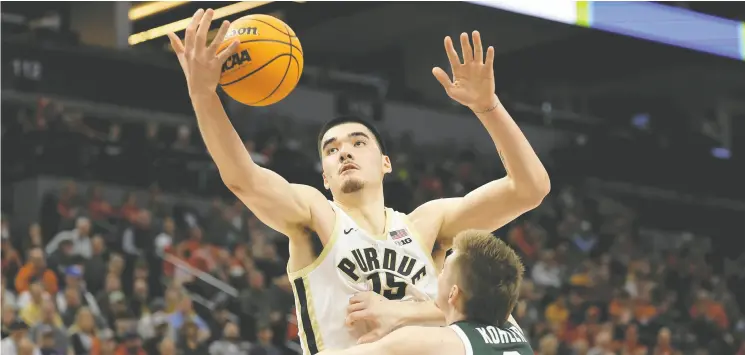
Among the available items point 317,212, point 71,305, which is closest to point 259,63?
point 317,212

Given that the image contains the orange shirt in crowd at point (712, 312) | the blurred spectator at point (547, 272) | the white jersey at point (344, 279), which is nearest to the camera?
the white jersey at point (344, 279)

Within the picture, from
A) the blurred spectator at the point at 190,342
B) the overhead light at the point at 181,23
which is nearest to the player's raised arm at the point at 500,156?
the overhead light at the point at 181,23

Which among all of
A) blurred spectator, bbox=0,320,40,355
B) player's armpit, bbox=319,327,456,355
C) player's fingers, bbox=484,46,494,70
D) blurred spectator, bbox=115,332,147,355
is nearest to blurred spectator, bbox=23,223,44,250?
blurred spectator, bbox=115,332,147,355

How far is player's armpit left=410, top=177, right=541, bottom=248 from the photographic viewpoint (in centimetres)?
488

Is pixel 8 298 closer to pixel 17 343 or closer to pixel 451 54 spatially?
pixel 17 343

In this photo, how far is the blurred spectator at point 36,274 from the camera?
11031 millimetres

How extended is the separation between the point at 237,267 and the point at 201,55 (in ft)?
29.4

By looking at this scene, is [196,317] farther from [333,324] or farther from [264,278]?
[333,324]

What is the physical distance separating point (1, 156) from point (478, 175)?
7.09m

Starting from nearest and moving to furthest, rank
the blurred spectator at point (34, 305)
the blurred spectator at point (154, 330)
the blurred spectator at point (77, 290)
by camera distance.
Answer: the blurred spectator at point (34, 305)
the blurred spectator at point (154, 330)
the blurred spectator at point (77, 290)

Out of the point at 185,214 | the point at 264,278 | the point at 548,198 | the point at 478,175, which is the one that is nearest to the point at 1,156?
the point at 185,214

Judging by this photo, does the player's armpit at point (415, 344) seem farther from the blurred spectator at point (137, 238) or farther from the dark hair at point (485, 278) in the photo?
the blurred spectator at point (137, 238)

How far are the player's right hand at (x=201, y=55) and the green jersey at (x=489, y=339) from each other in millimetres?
1269

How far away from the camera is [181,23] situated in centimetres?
957
